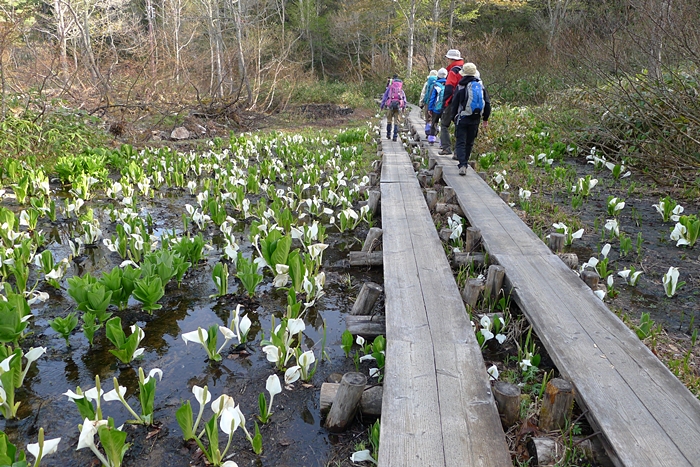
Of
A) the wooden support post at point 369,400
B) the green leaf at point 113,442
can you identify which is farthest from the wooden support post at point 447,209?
the green leaf at point 113,442

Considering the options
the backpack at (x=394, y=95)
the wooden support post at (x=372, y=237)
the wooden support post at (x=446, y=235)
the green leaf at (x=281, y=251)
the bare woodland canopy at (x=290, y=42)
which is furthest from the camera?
the backpack at (x=394, y=95)

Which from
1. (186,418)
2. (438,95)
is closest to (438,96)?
(438,95)

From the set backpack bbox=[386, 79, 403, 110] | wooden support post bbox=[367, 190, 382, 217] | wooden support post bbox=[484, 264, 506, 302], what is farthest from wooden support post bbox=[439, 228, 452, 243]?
backpack bbox=[386, 79, 403, 110]

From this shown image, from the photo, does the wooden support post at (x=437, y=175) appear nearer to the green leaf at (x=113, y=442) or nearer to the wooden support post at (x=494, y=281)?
the wooden support post at (x=494, y=281)

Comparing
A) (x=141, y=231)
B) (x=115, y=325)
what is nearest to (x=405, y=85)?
(x=141, y=231)

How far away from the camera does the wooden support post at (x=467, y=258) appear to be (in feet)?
13.4

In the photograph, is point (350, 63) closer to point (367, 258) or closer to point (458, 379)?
point (367, 258)

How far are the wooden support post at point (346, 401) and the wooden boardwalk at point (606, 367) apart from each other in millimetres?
981

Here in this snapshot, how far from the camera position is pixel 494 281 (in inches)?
136

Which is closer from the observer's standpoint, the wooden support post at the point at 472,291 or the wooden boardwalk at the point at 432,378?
the wooden boardwalk at the point at 432,378

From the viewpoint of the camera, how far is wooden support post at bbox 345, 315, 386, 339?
10.3 feet

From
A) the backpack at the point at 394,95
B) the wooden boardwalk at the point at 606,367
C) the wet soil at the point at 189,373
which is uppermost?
the backpack at the point at 394,95

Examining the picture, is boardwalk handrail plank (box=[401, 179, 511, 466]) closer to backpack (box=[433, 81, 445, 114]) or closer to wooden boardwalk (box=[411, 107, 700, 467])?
wooden boardwalk (box=[411, 107, 700, 467])

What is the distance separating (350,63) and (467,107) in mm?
28959
